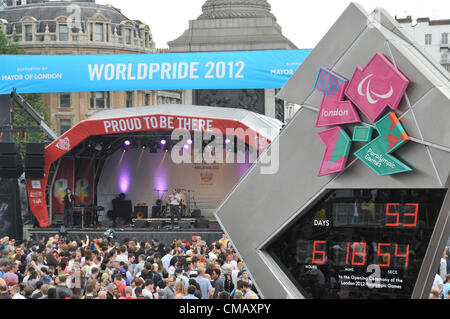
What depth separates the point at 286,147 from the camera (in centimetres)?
845

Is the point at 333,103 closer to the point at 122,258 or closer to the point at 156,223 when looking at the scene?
the point at 122,258

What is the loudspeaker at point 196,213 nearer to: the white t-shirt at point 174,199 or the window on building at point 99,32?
the white t-shirt at point 174,199

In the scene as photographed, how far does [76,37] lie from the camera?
253ft

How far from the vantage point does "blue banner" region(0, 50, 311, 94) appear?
26.4 meters

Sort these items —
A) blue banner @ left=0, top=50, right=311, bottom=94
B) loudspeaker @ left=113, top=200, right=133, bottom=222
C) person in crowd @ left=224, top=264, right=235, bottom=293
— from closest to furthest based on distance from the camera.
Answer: person in crowd @ left=224, top=264, right=235, bottom=293 < blue banner @ left=0, top=50, right=311, bottom=94 < loudspeaker @ left=113, top=200, right=133, bottom=222

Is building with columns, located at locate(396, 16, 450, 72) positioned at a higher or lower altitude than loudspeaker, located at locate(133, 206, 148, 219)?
higher

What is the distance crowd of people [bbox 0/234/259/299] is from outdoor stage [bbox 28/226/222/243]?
749 centimetres

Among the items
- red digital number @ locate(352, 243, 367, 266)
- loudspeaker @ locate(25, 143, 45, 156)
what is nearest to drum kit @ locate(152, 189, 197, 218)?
loudspeaker @ locate(25, 143, 45, 156)

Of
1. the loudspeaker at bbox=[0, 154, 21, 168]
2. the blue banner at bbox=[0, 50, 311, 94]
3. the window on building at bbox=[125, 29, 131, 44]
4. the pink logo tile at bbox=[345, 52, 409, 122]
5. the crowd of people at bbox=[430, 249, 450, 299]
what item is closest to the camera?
the pink logo tile at bbox=[345, 52, 409, 122]

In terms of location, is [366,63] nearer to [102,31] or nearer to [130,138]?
[130,138]

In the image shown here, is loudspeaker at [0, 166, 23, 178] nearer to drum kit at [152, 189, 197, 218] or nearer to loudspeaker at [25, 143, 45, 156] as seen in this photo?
loudspeaker at [25, 143, 45, 156]

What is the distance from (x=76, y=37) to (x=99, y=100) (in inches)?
336

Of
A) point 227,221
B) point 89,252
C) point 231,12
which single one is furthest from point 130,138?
point 227,221
